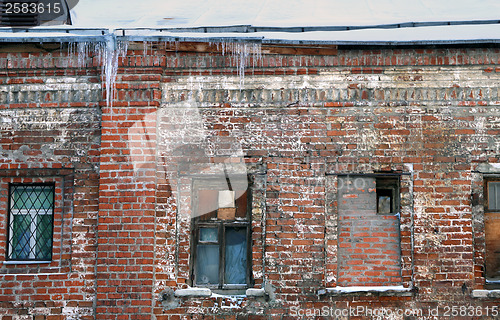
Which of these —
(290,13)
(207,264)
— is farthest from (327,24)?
(207,264)

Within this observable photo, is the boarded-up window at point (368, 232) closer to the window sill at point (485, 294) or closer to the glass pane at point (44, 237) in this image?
the window sill at point (485, 294)

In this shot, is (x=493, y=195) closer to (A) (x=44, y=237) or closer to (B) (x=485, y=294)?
(B) (x=485, y=294)

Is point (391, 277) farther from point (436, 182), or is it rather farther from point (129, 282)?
point (129, 282)

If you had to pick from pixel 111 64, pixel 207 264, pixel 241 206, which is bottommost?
pixel 207 264

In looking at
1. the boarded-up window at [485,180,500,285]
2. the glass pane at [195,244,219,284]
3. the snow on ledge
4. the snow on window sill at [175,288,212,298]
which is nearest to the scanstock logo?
the glass pane at [195,244,219,284]

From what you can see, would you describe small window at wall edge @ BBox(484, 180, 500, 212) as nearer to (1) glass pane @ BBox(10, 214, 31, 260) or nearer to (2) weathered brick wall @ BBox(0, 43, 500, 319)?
(2) weathered brick wall @ BBox(0, 43, 500, 319)

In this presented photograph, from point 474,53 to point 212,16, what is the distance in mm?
3228

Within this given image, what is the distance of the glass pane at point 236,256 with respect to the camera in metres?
6.88

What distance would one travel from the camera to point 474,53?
6867 mm

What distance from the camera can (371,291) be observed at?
6551 millimetres

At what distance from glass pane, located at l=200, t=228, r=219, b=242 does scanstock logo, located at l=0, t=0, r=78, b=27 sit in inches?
134

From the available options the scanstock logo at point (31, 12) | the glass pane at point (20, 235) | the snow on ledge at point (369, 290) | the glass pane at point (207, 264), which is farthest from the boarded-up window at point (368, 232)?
the scanstock logo at point (31, 12)

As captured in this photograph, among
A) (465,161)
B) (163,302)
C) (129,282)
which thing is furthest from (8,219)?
(465,161)

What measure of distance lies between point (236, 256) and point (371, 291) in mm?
1628
